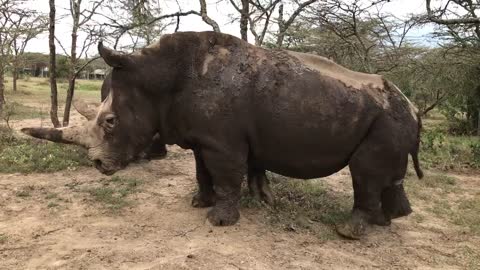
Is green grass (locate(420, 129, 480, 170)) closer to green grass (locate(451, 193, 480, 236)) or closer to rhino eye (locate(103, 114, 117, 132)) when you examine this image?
green grass (locate(451, 193, 480, 236))

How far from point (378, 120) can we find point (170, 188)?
2898mm

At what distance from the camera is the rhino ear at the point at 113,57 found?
16.2 feet

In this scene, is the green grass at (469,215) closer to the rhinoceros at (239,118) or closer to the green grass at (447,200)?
the green grass at (447,200)

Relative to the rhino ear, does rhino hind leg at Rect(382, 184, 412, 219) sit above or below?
below

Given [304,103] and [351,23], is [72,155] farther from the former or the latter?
[351,23]

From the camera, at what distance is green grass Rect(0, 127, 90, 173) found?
7363 mm

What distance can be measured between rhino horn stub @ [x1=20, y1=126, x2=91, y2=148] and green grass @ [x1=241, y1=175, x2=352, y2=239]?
1943mm

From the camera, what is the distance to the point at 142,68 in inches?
199

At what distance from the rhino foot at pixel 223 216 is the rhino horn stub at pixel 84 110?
63.4 inches

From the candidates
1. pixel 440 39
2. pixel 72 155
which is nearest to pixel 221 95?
pixel 72 155

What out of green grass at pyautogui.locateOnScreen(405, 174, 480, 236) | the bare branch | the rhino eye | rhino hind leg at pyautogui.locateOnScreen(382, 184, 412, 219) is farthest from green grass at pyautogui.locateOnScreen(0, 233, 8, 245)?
the bare branch

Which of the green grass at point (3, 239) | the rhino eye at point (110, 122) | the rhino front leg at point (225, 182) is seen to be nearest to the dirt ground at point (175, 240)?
the green grass at point (3, 239)

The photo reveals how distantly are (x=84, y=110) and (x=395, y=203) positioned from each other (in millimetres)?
3533

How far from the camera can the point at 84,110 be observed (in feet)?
17.6
